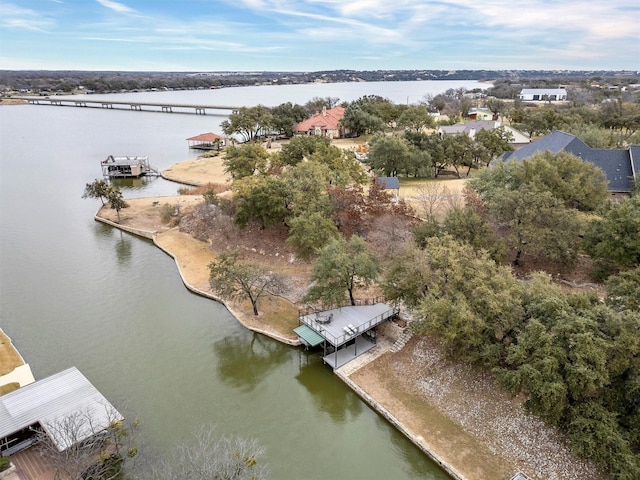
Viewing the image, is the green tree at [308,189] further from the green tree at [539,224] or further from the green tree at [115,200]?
the green tree at [115,200]

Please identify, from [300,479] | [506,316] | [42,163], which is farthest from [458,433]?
[42,163]

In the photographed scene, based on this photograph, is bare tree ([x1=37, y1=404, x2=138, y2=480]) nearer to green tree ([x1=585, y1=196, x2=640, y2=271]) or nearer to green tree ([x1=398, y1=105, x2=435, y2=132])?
green tree ([x1=585, y1=196, x2=640, y2=271])

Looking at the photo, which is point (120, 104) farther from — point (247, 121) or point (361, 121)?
point (361, 121)

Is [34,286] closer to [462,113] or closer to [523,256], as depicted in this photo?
[523,256]

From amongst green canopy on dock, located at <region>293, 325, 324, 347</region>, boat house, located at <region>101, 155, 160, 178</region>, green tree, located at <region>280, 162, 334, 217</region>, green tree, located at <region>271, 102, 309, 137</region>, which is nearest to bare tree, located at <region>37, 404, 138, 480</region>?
green canopy on dock, located at <region>293, 325, 324, 347</region>

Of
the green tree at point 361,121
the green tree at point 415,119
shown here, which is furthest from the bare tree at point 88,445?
the green tree at point 361,121
